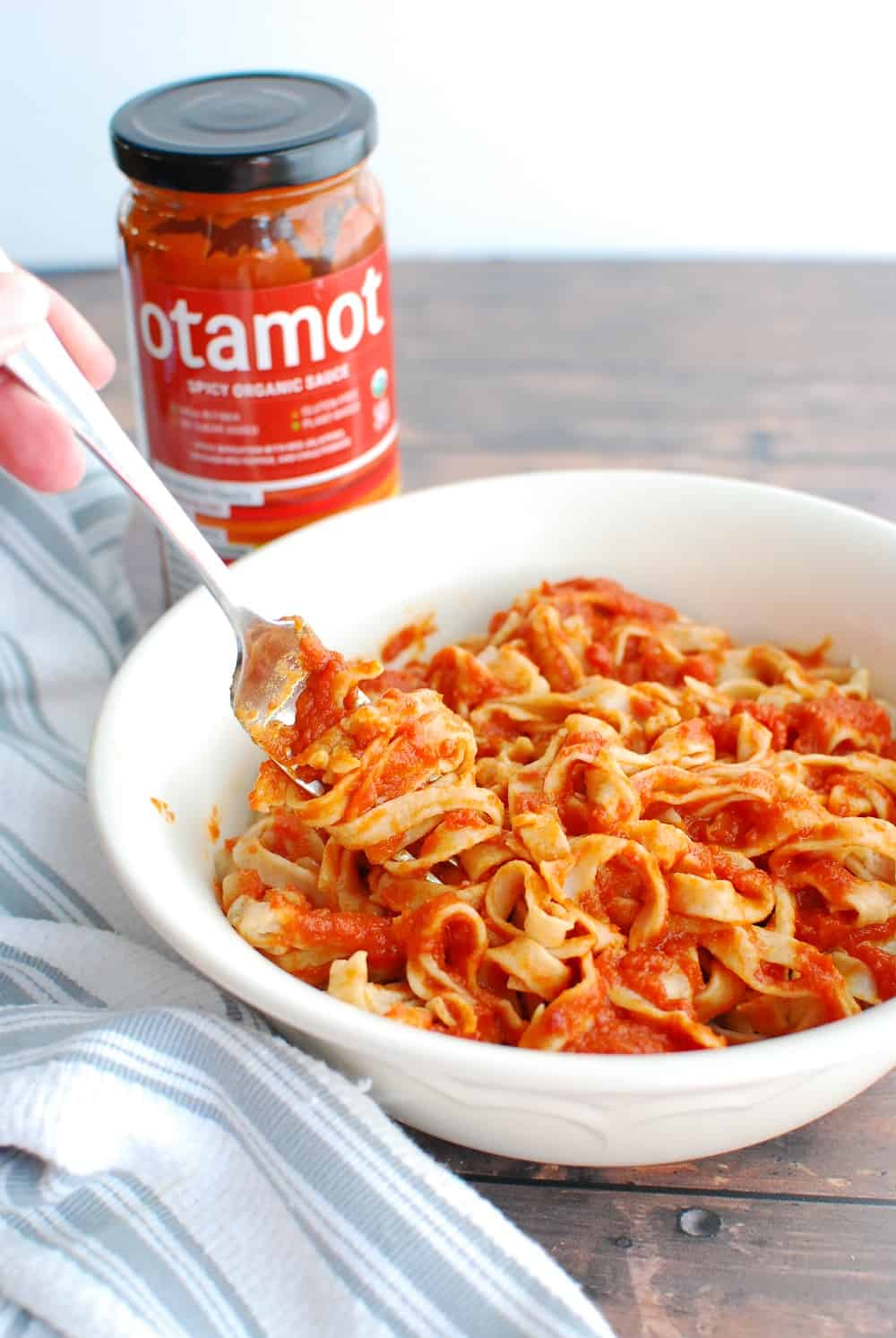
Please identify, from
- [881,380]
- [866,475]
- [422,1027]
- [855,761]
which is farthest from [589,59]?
[422,1027]

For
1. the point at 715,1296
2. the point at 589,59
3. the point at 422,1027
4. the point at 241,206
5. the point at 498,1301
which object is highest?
the point at 241,206

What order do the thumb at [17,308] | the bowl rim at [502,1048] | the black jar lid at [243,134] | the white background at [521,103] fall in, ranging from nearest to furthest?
the bowl rim at [502,1048], the thumb at [17,308], the black jar lid at [243,134], the white background at [521,103]

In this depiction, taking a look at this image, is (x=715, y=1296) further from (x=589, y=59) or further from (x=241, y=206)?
(x=589, y=59)

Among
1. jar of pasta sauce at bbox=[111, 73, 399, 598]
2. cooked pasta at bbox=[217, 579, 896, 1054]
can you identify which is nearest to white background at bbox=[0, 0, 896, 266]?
jar of pasta sauce at bbox=[111, 73, 399, 598]

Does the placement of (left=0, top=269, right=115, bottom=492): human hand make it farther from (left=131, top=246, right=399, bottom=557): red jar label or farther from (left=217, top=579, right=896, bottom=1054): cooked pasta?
(left=217, top=579, right=896, bottom=1054): cooked pasta

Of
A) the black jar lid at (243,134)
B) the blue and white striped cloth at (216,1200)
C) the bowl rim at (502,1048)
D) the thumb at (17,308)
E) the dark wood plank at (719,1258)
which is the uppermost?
the black jar lid at (243,134)

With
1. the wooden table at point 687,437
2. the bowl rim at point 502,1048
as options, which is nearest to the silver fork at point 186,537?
the bowl rim at point 502,1048

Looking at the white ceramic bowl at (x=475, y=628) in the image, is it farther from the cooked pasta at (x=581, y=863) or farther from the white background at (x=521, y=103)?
the white background at (x=521, y=103)

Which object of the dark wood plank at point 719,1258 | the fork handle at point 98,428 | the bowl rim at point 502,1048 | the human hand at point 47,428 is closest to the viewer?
the bowl rim at point 502,1048
